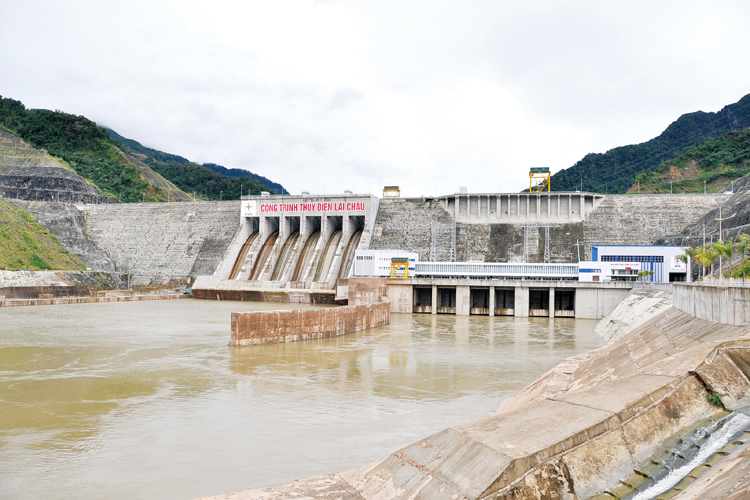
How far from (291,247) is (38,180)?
34.2 m

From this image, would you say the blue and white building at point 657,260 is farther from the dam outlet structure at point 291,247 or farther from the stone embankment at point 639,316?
the dam outlet structure at point 291,247

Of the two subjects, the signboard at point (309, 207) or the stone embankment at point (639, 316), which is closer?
the stone embankment at point (639, 316)

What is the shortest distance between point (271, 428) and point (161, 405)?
3540 mm

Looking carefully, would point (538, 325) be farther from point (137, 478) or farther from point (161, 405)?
point (137, 478)

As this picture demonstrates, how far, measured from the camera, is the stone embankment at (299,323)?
23.3 meters

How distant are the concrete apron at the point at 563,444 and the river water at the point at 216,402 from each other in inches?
113

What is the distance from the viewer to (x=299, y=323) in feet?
84.1

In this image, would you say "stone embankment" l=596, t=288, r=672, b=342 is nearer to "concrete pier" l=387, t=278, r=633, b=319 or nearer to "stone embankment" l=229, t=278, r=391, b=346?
"concrete pier" l=387, t=278, r=633, b=319

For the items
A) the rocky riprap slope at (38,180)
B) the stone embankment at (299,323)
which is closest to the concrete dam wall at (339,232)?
the rocky riprap slope at (38,180)

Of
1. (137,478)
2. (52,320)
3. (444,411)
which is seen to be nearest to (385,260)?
(52,320)

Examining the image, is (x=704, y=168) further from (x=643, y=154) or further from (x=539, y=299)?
(x=539, y=299)

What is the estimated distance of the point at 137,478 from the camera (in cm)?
898

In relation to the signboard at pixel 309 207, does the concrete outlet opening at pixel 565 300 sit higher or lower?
lower

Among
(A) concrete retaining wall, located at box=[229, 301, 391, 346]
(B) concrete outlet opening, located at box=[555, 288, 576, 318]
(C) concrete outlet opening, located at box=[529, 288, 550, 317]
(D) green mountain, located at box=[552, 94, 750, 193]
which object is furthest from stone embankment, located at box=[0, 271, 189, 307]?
(D) green mountain, located at box=[552, 94, 750, 193]
